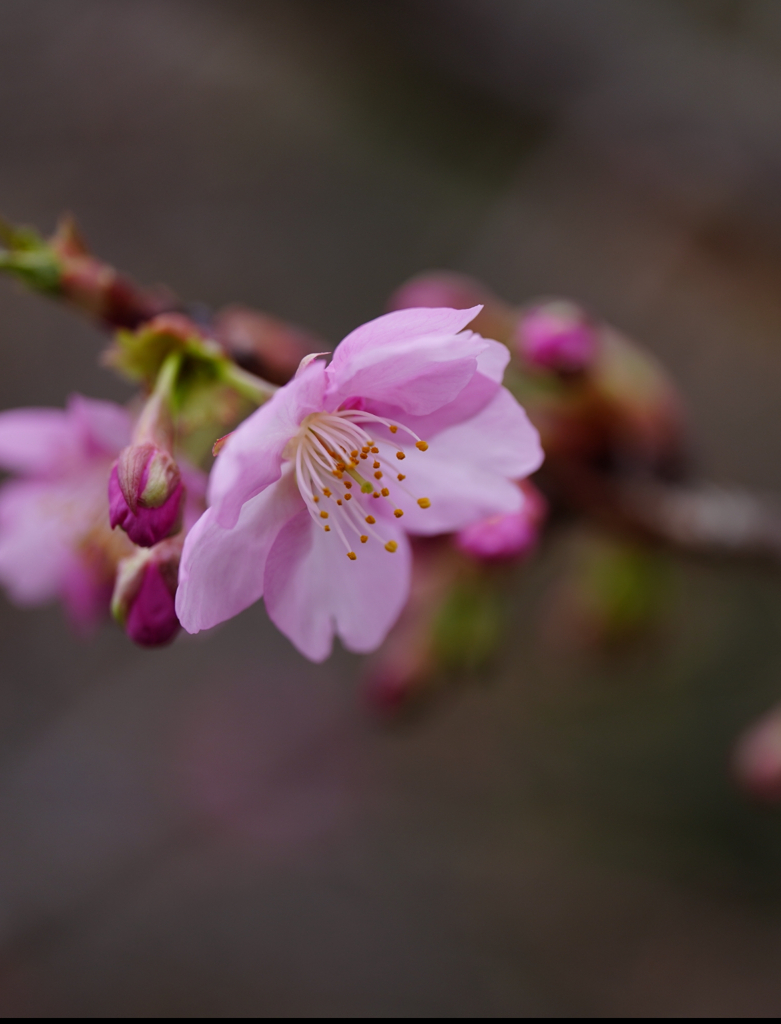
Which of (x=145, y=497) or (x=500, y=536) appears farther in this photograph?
(x=500, y=536)

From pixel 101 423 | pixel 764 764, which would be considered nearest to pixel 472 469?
pixel 101 423

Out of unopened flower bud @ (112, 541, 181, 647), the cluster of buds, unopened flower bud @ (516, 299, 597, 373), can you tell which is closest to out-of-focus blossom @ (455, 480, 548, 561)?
the cluster of buds

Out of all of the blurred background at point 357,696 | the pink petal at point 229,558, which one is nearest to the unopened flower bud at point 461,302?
the pink petal at point 229,558

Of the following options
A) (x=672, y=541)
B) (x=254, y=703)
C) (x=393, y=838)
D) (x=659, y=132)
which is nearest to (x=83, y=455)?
(x=672, y=541)

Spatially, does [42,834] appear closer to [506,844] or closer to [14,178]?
[506,844]

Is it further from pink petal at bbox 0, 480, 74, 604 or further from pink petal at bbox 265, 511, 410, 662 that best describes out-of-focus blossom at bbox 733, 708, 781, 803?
pink petal at bbox 0, 480, 74, 604

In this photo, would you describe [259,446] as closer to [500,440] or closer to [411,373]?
[411,373]
